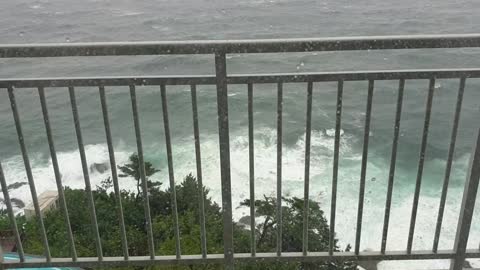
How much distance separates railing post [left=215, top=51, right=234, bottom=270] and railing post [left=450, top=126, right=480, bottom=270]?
132 centimetres

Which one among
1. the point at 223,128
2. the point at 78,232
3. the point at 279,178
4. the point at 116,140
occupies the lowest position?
the point at 116,140

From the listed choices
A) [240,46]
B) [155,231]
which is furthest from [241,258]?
[155,231]

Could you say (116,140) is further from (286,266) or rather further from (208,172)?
(286,266)

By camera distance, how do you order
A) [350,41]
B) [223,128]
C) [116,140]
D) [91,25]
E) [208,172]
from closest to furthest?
1. [350,41]
2. [223,128]
3. [208,172]
4. [116,140]
5. [91,25]

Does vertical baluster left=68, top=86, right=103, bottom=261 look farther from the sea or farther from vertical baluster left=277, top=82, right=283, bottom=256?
the sea

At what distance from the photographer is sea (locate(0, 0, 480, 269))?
1744 cm

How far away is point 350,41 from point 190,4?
4163 centimetres

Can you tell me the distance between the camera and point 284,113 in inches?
978

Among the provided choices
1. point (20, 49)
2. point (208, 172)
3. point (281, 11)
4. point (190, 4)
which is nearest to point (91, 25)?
point (190, 4)

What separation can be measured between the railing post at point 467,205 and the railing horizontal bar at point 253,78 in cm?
44

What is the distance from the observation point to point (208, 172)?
19.2m

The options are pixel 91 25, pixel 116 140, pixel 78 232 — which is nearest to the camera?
pixel 78 232

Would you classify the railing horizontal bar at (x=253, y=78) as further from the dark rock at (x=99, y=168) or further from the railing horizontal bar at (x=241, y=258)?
the dark rock at (x=99, y=168)

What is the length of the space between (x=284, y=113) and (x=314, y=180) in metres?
6.75
